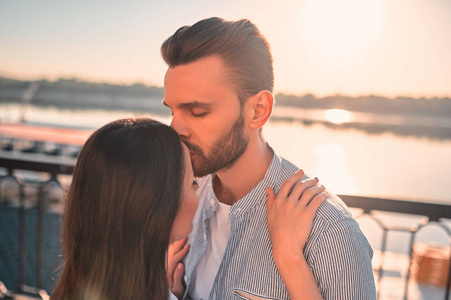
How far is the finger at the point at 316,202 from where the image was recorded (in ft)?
5.04

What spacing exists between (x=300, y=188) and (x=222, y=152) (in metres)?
0.42

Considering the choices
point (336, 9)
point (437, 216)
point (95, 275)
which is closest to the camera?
point (95, 275)

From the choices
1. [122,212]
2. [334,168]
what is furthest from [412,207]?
[334,168]

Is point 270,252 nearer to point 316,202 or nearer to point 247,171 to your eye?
point 316,202

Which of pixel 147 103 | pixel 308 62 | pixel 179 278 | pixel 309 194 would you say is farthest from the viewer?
pixel 147 103

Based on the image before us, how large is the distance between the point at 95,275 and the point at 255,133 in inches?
37.5

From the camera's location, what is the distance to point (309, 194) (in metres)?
1.59

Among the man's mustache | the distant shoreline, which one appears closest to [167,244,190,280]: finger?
the man's mustache

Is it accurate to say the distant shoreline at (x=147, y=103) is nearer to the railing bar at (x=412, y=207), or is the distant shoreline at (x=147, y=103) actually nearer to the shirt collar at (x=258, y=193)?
the railing bar at (x=412, y=207)

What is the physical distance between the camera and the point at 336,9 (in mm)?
3055

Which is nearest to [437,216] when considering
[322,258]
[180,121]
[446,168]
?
[322,258]

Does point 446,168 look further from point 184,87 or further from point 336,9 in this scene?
point 184,87

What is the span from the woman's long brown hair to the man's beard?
0.44m

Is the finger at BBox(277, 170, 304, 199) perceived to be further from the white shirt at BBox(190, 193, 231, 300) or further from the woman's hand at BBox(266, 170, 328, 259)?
the white shirt at BBox(190, 193, 231, 300)
